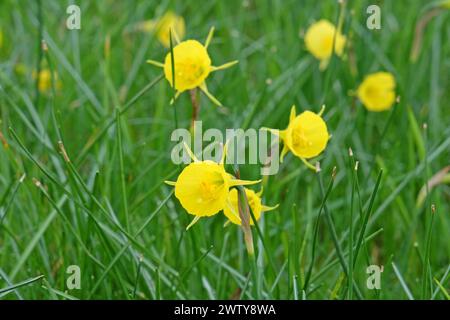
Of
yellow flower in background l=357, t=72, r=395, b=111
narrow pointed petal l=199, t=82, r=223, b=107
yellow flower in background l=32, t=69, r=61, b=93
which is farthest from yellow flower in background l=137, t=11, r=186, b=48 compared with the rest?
narrow pointed petal l=199, t=82, r=223, b=107

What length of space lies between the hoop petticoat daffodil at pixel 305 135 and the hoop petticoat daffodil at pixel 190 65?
13 cm

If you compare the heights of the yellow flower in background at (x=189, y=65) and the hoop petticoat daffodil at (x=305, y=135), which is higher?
the yellow flower in background at (x=189, y=65)

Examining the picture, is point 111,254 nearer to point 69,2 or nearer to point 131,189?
point 131,189

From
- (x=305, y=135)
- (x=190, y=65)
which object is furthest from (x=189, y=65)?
(x=305, y=135)

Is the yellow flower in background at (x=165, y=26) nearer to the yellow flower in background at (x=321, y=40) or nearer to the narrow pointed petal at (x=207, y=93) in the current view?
the yellow flower in background at (x=321, y=40)

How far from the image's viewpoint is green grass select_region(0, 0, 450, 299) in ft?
4.54

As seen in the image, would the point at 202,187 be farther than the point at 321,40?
No

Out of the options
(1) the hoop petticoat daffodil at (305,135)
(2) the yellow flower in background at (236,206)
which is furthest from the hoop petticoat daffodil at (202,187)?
(1) the hoop petticoat daffodil at (305,135)

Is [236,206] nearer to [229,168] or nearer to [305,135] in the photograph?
[305,135]

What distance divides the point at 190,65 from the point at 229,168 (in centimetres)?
38

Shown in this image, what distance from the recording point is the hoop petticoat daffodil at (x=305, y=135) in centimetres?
123

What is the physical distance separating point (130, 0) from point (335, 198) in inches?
39.9

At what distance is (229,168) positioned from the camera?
1.64 metres
